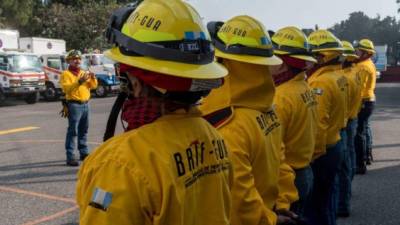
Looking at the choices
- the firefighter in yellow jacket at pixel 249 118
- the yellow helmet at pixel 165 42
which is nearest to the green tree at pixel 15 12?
the firefighter in yellow jacket at pixel 249 118

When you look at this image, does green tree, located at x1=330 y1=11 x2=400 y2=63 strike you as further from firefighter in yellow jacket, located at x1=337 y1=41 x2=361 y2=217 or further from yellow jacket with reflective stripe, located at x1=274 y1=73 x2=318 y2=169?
yellow jacket with reflective stripe, located at x1=274 y1=73 x2=318 y2=169

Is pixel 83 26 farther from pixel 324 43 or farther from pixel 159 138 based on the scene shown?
pixel 159 138

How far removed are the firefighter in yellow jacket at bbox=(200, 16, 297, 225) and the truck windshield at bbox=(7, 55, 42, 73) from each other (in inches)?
809

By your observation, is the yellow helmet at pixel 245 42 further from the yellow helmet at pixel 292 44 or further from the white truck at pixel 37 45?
the white truck at pixel 37 45

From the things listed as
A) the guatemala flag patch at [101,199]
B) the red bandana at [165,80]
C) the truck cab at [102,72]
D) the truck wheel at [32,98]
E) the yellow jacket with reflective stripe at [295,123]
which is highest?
the red bandana at [165,80]

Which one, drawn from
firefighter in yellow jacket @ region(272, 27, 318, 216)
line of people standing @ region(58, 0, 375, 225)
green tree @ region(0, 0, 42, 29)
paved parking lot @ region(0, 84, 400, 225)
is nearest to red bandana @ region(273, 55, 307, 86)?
firefighter in yellow jacket @ region(272, 27, 318, 216)

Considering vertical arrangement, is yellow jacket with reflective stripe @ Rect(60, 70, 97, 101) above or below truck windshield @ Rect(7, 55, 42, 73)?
above

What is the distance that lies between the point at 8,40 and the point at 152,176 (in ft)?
82.4

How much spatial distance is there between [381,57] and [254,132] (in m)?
37.3

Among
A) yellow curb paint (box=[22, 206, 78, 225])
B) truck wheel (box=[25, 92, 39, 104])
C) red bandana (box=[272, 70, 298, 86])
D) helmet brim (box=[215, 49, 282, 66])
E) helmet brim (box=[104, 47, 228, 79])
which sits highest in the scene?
helmet brim (box=[104, 47, 228, 79])

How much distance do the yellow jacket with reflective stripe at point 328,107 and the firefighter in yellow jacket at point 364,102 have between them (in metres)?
3.06

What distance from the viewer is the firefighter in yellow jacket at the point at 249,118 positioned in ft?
7.82

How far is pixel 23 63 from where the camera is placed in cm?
2239

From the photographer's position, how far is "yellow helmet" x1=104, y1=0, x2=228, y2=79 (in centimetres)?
163
